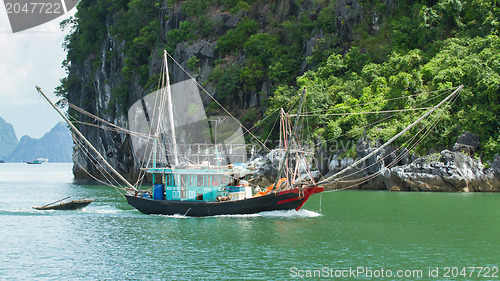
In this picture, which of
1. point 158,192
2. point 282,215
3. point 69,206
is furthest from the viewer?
point 69,206

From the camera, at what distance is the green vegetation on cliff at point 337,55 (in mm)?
45344

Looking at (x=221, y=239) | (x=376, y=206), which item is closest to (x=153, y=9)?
(x=376, y=206)

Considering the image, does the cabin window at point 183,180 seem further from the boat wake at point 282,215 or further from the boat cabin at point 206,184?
the boat wake at point 282,215

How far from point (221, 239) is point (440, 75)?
2997cm

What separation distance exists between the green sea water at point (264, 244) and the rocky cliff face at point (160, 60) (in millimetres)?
31020

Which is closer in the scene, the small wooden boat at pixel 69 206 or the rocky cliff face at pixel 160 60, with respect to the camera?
the small wooden boat at pixel 69 206

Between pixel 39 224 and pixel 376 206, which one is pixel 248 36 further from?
pixel 39 224

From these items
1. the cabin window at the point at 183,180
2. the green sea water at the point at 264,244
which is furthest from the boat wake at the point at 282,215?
the cabin window at the point at 183,180

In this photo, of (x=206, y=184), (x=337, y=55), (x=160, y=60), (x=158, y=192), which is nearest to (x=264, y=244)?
(x=206, y=184)

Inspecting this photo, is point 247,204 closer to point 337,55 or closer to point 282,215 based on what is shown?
point 282,215

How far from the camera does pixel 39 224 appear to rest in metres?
29.4

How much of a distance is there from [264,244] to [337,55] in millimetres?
37733

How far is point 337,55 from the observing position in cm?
5675

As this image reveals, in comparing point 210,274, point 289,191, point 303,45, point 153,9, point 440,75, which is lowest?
point 210,274
